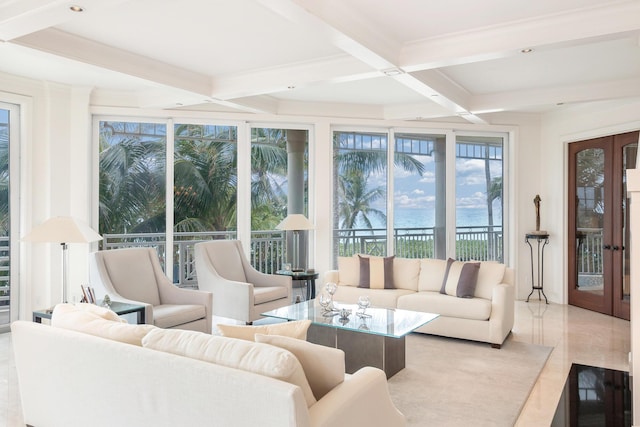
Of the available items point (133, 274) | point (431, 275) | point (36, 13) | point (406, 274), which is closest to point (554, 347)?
point (431, 275)

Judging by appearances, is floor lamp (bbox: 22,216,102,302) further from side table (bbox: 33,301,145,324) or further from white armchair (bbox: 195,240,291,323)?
white armchair (bbox: 195,240,291,323)

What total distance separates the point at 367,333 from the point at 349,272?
1.97 metres

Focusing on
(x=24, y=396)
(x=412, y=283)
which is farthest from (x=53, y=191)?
(x=412, y=283)

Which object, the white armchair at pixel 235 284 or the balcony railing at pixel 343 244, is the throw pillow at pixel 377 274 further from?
the balcony railing at pixel 343 244

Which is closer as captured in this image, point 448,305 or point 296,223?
point 448,305

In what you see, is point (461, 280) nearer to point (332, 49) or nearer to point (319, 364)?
point (332, 49)

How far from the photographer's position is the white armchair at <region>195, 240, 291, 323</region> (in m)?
5.07

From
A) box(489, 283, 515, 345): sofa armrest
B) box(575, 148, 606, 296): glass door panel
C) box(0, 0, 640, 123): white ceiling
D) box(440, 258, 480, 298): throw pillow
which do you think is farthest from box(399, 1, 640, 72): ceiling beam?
box(575, 148, 606, 296): glass door panel

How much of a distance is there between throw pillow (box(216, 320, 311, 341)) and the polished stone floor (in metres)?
1.66

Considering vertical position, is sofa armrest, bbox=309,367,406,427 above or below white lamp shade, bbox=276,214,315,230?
below

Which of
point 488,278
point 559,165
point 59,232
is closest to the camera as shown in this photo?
point 59,232

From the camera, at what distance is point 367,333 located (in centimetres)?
371

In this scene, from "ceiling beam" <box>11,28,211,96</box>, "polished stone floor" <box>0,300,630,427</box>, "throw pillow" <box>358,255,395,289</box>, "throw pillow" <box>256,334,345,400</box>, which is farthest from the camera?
"throw pillow" <box>358,255,395,289</box>

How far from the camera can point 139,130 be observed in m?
6.10
